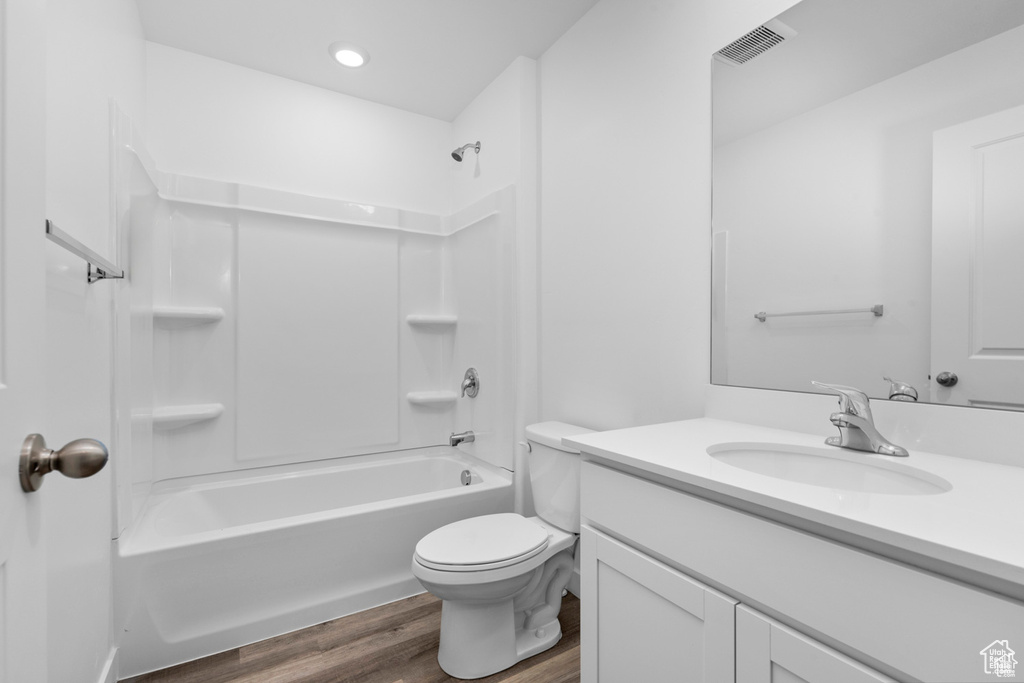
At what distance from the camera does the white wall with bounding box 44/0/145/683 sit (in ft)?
3.42

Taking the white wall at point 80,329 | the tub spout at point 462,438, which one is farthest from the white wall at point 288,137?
the tub spout at point 462,438

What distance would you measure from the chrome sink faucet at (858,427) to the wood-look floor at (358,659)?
1.14 m

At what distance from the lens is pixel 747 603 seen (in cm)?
79

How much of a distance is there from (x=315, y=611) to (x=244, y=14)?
8.05 feet

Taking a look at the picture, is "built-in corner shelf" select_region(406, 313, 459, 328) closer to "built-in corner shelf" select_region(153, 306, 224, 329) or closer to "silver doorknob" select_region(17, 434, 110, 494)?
"built-in corner shelf" select_region(153, 306, 224, 329)

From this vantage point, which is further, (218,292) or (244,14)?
(218,292)

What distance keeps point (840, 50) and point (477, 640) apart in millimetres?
1994

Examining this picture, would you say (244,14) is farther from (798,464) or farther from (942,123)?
(798,464)

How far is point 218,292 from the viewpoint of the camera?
2.23 m

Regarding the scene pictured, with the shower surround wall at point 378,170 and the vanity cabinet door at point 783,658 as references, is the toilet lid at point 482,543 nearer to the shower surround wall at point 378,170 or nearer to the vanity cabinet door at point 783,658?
the shower surround wall at point 378,170

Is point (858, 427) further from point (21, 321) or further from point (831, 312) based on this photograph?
point (21, 321)

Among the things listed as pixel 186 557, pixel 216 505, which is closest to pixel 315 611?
pixel 186 557

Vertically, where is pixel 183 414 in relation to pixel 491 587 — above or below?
above

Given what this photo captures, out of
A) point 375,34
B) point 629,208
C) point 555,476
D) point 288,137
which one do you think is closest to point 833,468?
point 555,476
